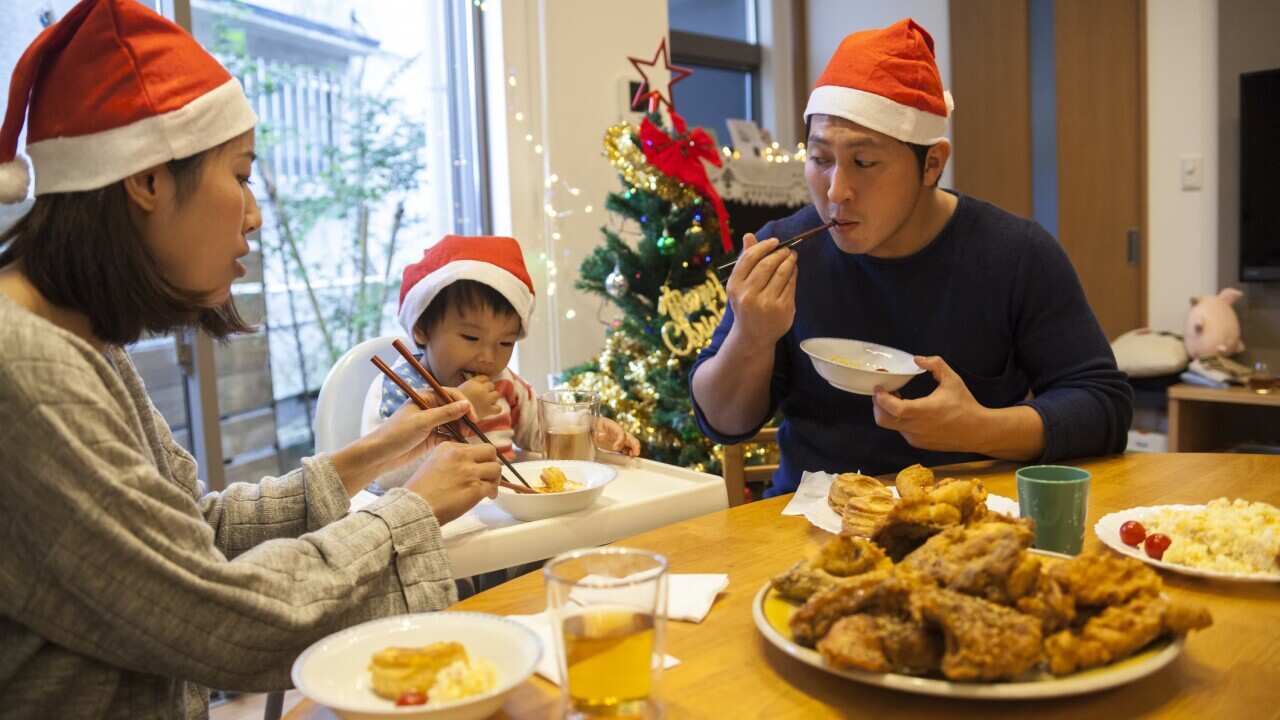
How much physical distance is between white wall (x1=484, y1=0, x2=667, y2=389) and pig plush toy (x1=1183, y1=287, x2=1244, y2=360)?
255 centimetres

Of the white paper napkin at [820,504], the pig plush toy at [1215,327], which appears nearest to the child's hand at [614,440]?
the white paper napkin at [820,504]

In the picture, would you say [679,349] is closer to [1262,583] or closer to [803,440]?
[803,440]

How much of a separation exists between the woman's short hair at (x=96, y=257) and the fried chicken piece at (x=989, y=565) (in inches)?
33.5

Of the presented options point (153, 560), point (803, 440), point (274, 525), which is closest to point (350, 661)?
point (153, 560)

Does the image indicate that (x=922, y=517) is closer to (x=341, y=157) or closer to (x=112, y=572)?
(x=112, y=572)

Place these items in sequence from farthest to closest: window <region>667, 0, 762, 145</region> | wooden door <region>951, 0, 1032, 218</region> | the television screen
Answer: window <region>667, 0, 762, 145</region>, wooden door <region>951, 0, 1032, 218</region>, the television screen

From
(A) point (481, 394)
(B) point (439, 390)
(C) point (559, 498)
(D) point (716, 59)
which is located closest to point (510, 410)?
(A) point (481, 394)

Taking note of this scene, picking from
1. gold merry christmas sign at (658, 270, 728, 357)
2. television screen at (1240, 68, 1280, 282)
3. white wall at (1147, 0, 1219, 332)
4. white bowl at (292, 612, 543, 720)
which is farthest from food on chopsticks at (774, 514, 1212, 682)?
white wall at (1147, 0, 1219, 332)

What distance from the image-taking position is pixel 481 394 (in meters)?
1.92

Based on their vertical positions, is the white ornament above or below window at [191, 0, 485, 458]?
below

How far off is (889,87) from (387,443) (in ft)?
3.58

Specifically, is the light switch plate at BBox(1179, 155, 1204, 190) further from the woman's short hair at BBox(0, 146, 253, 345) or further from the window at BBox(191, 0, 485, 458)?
the woman's short hair at BBox(0, 146, 253, 345)

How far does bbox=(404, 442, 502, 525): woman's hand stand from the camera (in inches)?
49.9

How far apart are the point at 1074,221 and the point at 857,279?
325cm
